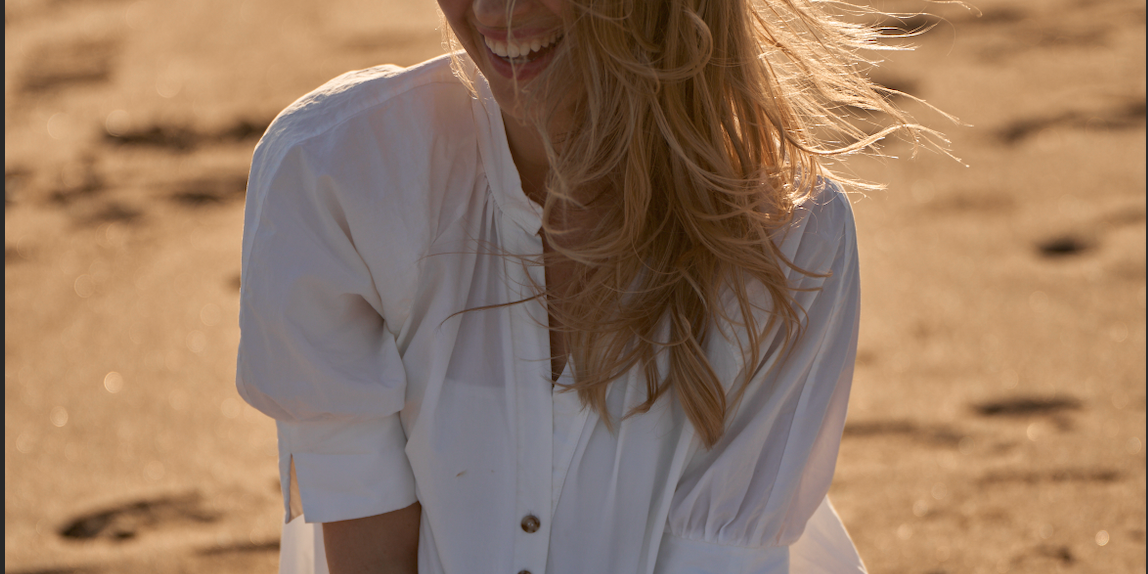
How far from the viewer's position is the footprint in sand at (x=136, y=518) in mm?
2535

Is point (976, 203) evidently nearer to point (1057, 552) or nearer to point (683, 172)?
point (1057, 552)

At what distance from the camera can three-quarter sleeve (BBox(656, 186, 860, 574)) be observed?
146 cm

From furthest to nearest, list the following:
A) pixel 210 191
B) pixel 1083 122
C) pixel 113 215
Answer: pixel 1083 122, pixel 210 191, pixel 113 215

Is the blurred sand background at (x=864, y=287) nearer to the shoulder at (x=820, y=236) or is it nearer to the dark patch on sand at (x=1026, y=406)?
the dark patch on sand at (x=1026, y=406)

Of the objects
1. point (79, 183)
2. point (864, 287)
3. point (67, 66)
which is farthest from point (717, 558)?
point (67, 66)

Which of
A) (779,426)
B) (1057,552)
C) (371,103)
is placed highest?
(371,103)

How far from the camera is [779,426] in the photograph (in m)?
1.50

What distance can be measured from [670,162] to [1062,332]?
2.31 meters

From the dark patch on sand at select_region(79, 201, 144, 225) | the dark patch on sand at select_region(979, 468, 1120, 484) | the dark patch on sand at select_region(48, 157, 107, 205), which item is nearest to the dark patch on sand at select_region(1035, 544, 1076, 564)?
the dark patch on sand at select_region(979, 468, 1120, 484)

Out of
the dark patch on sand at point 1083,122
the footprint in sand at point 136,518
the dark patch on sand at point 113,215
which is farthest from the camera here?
the dark patch on sand at point 1083,122

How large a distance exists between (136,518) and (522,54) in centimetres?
184

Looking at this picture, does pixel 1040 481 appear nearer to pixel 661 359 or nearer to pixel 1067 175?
pixel 661 359

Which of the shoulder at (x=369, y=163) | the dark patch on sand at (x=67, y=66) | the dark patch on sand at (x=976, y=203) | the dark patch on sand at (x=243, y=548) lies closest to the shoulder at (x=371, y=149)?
the shoulder at (x=369, y=163)

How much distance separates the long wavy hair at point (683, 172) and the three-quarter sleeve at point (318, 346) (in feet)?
0.88
